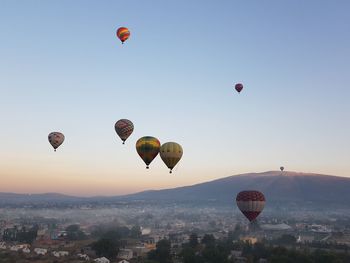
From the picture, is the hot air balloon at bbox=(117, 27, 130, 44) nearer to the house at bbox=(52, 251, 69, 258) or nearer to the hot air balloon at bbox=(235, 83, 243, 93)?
the hot air balloon at bbox=(235, 83, 243, 93)

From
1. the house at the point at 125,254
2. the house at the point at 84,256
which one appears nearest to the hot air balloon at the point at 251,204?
the house at the point at 125,254

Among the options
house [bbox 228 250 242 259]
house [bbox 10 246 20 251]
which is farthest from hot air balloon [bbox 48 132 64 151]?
house [bbox 228 250 242 259]

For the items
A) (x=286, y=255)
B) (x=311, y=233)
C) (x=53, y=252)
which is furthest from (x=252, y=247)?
(x=311, y=233)

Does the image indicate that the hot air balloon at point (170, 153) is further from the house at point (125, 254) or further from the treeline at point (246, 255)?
the house at point (125, 254)

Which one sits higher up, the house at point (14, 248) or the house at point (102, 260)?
the house at point (14, 248)

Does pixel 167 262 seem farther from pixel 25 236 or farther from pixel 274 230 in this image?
pixel 274 230

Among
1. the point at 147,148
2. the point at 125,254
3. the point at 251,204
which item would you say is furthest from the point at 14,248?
the point at 251,204

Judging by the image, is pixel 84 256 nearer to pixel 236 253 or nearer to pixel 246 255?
pixel 236 253
